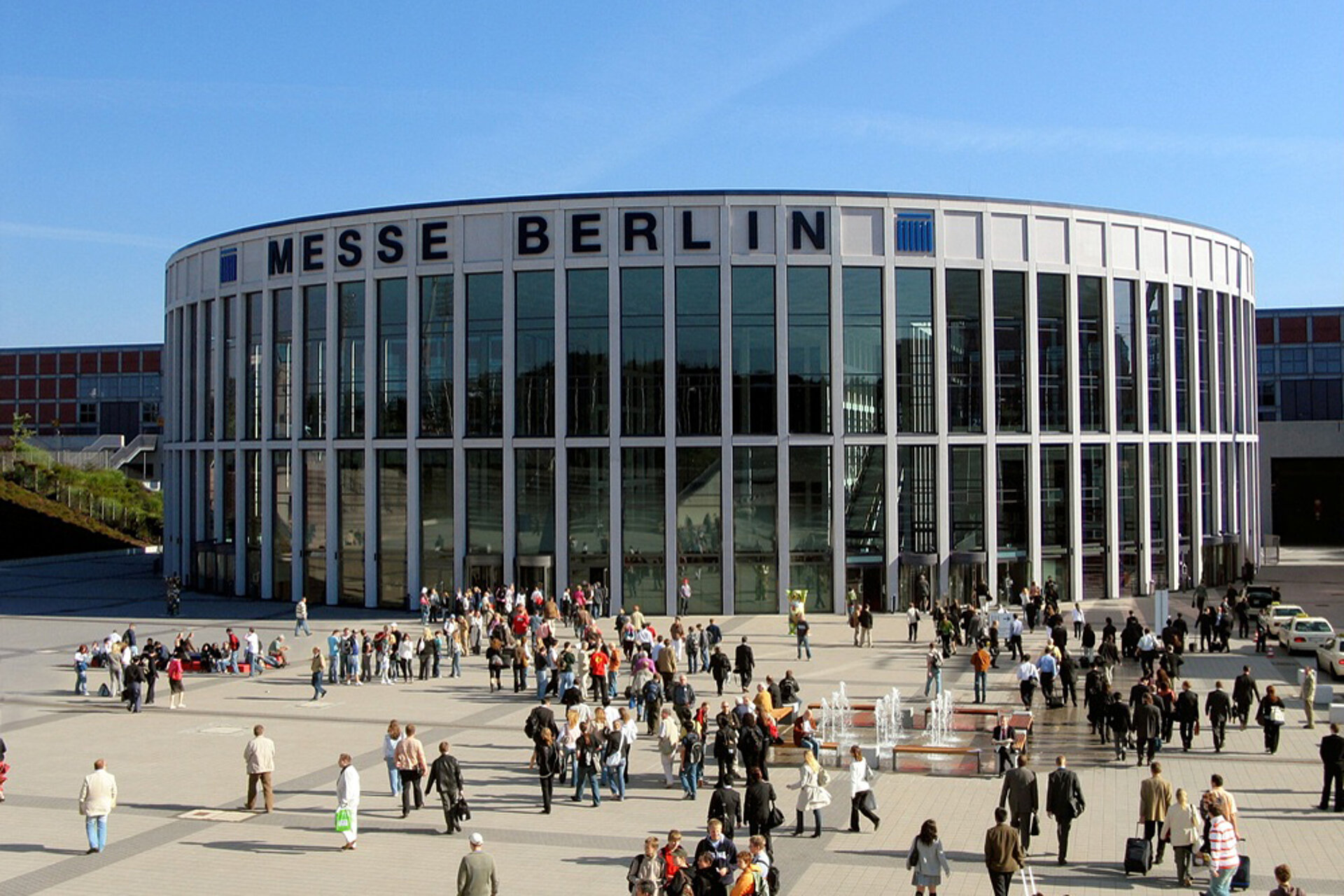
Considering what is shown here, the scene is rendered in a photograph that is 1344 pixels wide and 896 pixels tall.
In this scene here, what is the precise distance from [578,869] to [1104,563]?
4080cm

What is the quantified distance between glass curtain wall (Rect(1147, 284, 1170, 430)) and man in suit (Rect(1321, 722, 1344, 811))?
37.5 metres

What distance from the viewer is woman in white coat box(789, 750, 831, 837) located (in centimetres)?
1909

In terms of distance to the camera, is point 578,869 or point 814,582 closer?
point 578,869

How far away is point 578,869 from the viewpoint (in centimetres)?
1741

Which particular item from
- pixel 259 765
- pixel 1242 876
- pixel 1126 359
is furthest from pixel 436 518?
pixel 1242 876

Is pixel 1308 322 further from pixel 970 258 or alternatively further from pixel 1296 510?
pixel 970 258

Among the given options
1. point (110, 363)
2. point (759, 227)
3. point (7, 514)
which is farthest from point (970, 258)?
point (110, 363)

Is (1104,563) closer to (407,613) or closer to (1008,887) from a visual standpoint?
(407,613)

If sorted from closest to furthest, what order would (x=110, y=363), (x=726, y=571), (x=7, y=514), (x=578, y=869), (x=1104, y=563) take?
(x=578, y=869), (x=726, y=571), (x=1104, y=563), (x=7, y=514), (x=110, y=363)

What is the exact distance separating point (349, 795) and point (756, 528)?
33.0 metres

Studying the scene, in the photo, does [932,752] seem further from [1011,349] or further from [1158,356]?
[1158,356]

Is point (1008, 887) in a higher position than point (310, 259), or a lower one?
lower

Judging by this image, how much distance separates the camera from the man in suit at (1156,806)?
1727 centimetres

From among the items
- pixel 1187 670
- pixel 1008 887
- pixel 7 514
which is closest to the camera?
pixel 1008 887
